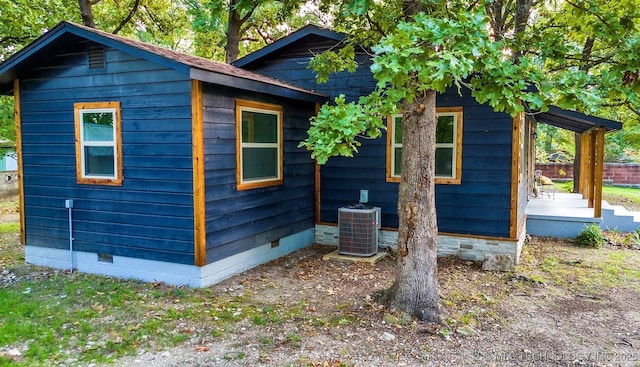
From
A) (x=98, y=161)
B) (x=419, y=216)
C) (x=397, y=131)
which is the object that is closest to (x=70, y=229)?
(x=98, y=161)

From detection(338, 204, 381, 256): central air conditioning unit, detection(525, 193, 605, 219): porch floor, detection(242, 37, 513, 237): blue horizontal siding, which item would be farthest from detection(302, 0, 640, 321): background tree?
detection(525, 193, 605, 219): porch floor

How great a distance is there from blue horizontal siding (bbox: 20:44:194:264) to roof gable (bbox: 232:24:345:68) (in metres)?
2.71

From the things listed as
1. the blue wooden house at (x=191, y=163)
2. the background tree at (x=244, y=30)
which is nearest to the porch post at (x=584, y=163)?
the blue wooden house at (x=191, y=163)

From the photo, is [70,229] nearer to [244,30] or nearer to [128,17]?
[128,17]

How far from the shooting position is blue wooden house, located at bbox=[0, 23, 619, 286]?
5.27 m

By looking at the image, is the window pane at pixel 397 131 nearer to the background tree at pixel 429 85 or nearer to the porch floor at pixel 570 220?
the background tree at pixel 429 85

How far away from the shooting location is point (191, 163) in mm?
5141

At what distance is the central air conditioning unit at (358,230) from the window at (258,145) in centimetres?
119

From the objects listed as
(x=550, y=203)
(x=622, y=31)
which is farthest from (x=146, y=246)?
(x=550, y=203)

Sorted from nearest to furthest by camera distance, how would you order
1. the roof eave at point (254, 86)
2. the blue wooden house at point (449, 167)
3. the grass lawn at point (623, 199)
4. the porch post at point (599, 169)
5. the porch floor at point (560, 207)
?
the roof eave at point (254, 86) < the blue wooden house at point (449, 167) < the porch post at point (599, 169) < the porch floor at point (560, 207) < the grass lawn at point (623, 199)

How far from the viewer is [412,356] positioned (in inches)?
140

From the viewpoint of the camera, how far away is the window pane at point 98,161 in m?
5.70

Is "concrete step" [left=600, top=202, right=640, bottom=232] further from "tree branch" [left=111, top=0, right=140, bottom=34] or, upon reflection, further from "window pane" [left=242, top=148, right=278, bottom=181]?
"tree branch" [left=111, top=0, right=140, bottom=34]

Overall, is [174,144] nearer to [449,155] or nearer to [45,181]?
→ [45,181]
